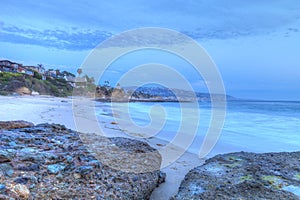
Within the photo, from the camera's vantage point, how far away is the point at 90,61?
15.1 feet

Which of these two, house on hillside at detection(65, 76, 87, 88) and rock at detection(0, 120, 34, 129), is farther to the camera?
house on hillside at detection(65, 76, 87, 88)

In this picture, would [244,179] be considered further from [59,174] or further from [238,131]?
[238,131]

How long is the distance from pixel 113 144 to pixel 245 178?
195 centimetres

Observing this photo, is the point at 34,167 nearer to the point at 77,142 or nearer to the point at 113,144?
the point at 77,142

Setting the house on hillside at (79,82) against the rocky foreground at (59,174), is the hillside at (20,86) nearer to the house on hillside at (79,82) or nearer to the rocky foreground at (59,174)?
the house on hillside at (79,82)

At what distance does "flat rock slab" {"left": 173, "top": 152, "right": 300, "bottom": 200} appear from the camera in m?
2.38

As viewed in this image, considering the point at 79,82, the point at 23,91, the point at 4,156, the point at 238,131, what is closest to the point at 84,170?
the point at 4,156

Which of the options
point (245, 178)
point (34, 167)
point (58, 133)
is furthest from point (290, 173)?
point (58, 133)

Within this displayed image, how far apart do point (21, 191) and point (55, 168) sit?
1.44 ft

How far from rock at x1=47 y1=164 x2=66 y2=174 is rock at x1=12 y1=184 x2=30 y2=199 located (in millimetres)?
324

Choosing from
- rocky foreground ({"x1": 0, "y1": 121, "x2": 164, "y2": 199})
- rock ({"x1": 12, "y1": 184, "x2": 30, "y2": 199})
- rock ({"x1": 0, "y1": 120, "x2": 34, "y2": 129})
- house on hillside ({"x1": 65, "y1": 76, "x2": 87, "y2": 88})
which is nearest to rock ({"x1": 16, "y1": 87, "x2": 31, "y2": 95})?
house on hillside ({"x1": 65, "y1": 76, "x2": 87, "y2": 88})

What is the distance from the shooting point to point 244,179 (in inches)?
106

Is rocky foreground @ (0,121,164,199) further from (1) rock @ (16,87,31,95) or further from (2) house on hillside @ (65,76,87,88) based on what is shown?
(1) rock @ (16,87,31,95)

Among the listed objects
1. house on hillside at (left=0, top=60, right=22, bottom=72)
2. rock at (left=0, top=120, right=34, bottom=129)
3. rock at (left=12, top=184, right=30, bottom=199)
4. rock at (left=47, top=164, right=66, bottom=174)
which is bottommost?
rock at (left=12, top=184, right=30, bottom=199)
